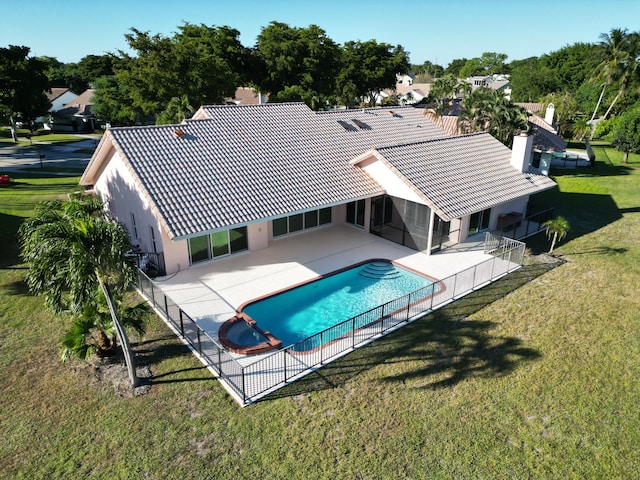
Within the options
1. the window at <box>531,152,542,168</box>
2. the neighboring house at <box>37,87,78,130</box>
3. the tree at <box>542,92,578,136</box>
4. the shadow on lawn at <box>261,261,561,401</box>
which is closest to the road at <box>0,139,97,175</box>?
the neighboring house at <box>37,87,78,130</box>

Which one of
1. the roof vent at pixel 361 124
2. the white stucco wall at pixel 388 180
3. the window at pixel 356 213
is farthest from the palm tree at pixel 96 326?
the roof vent at pixel 361 124

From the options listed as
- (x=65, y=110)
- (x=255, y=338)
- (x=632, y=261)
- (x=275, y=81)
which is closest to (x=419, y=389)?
(x=255, y=338)

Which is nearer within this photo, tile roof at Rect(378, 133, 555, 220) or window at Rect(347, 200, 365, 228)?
tile roof at Rect(378, 133, 555, 220)

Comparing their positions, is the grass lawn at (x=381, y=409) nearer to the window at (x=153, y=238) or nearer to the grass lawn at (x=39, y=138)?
the window at (x=153, y=238)

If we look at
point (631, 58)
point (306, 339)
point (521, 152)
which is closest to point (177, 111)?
point (521, 152)

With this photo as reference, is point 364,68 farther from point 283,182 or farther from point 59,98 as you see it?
point 59,98

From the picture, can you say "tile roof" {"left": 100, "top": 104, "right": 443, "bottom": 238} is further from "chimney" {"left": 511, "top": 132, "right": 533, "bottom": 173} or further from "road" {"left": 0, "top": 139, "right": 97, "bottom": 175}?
"road" {"left": 0, "top": 139, "right": 97, "bottom": 175}
